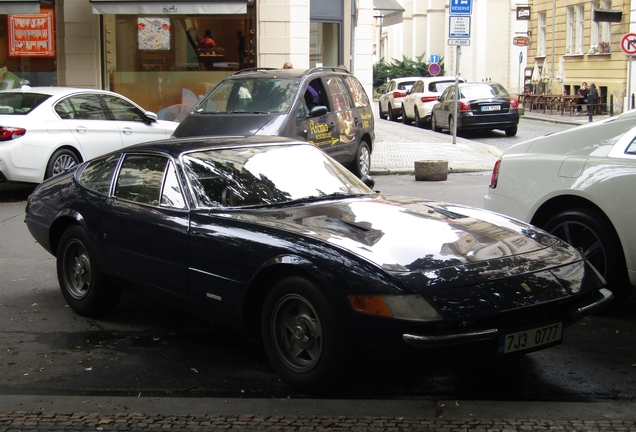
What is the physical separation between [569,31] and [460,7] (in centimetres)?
2545

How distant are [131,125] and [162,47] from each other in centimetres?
622

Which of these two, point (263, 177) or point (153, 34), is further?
point (153, 34)

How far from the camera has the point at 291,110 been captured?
1273cm

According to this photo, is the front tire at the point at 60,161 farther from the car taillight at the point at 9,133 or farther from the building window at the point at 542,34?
the building window at the point at 542,34

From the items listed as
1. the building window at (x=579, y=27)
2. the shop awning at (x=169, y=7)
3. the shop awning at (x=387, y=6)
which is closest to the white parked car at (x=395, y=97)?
the shop awning at (x=387, y=6)

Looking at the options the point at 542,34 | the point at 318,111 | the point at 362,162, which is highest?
the point at 542,34

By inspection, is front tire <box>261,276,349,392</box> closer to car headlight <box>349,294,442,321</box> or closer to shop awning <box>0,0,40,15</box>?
car headlight <box>349,294,442,321</box>

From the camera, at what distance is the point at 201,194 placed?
555cm

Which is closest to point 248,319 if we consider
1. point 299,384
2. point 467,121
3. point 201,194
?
point 299,384

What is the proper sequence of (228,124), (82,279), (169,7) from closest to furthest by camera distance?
(82,279), (228,124), (169,7)

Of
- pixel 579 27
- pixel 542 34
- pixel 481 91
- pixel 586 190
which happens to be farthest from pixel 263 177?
pixel 542 34

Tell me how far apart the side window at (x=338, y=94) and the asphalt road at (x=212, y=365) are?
25.0 ft

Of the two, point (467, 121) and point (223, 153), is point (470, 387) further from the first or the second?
point (467, 121)

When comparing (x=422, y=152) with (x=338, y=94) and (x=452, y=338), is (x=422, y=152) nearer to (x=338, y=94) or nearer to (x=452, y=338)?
(x=338, y=94)
